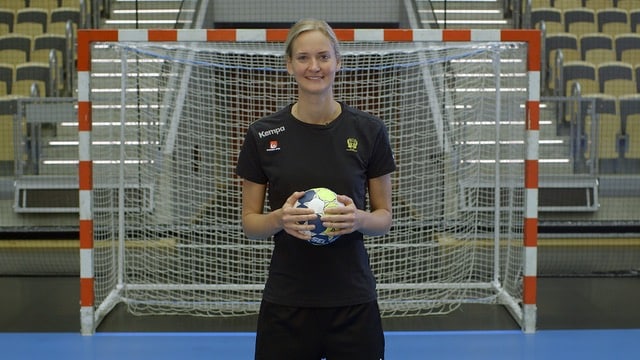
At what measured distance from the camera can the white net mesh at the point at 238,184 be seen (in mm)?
6527

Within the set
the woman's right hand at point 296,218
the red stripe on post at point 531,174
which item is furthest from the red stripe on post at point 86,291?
the woman's right hand at point 296,218

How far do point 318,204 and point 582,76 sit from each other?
9.63 meters

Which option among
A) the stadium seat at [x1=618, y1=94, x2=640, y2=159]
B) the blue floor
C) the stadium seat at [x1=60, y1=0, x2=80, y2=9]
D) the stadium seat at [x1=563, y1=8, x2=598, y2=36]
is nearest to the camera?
the blue floor

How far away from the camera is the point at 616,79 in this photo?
11180 millimetres

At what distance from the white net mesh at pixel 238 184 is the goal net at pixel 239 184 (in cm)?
2

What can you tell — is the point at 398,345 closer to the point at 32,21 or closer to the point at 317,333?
the point at 317,333

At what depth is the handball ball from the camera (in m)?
2.32

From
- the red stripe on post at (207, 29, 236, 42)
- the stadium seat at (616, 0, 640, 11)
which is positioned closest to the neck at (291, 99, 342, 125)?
the red stripe on post at (207, 29, 236, 42)

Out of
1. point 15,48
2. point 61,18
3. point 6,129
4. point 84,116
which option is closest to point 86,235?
point 84,116

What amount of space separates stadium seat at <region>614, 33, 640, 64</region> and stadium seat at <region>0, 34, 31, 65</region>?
8.78 metres

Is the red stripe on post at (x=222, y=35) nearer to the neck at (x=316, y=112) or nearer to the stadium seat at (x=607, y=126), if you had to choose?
the neck at (x=316, y=112)

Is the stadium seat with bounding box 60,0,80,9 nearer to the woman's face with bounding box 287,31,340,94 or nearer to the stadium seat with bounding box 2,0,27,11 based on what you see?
the stadium seat with bounding box 2,0,27,11

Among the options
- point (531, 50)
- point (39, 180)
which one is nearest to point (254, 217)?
point (531, 50)

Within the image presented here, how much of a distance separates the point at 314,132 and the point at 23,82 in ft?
31.5
